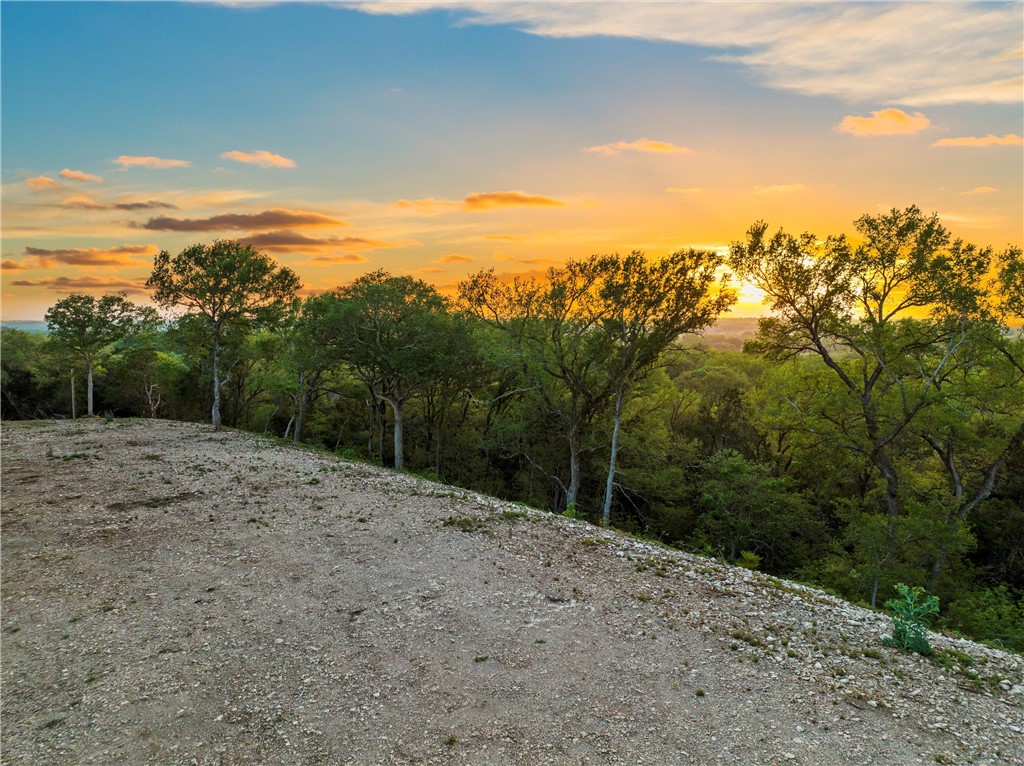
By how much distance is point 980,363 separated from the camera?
21.4m

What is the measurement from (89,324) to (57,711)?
42.5 metres

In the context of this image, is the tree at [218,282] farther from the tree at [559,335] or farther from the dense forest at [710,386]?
the tree at [559,335]

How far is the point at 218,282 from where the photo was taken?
30250 mm

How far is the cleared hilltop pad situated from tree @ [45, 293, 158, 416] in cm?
3037

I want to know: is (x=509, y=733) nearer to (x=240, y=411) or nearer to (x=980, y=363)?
(x=980, y=363)

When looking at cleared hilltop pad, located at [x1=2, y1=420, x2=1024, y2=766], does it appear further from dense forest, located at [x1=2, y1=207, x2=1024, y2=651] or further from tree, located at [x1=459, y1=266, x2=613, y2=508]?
tree, located at [x1=459, y1=266, x2=613, y2=508]

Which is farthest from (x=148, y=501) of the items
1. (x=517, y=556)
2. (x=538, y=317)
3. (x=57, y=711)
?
(x=538, y=317)

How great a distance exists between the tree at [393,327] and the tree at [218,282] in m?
4.85

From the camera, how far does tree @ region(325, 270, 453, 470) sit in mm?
29812

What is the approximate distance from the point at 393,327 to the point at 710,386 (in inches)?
1292

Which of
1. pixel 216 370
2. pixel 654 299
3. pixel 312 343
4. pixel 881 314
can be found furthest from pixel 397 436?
pixel 881 314

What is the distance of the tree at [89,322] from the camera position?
128 feet

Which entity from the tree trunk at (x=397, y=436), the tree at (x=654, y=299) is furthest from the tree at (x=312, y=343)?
the tree at (x=654, y=299)

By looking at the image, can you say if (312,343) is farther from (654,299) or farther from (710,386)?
(710,386)
